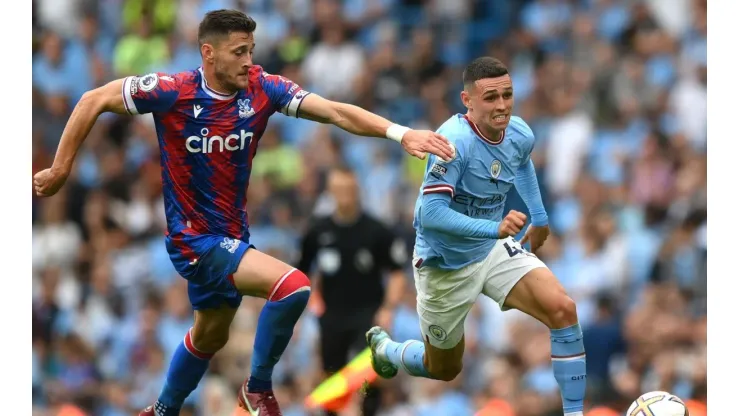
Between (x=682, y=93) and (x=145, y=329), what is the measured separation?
6.47 metres

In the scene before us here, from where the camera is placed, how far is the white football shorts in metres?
9.09

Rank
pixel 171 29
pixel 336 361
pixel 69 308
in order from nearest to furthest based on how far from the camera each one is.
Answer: pixel 336 361 < pixel 69 308 < pixel 171 29

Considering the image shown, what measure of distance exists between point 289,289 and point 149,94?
1.55 metres

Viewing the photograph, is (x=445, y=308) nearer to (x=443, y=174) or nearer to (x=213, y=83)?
(x=443, y=174)

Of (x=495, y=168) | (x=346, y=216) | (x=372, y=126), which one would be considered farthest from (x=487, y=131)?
(x=346, y=216)

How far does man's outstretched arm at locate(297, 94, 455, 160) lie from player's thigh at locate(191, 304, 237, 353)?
1.45 meters

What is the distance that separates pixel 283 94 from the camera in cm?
885

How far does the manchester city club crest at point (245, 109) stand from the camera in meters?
8.80

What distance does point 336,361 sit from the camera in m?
12.2

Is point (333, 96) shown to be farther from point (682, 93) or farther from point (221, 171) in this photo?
point (221, 171)

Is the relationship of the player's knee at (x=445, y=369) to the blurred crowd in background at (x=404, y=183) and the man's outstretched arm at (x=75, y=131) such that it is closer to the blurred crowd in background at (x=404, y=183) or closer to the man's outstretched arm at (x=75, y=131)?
the blurred crowd in background at (x=404, y=183)

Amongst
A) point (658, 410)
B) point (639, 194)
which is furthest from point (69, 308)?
point (658, 410)

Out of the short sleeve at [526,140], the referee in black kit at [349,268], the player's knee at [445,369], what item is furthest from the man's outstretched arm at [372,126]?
the referee in black kit at [349,268]

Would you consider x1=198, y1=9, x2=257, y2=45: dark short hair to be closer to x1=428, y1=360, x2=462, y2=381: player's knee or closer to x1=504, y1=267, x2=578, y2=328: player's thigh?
x1=504, y1=267, x2=578, y2=328: player's thigh
